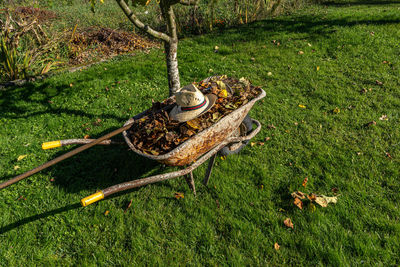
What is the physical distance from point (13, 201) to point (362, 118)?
5.97 m

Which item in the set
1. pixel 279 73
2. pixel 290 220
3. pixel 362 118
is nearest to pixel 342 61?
pixel 279 73

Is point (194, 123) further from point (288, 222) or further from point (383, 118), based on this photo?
point (383, 118)

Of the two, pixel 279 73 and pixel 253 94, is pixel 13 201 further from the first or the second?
pixel 279 73

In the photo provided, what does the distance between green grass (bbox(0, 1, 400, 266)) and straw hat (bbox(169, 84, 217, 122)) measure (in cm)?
112

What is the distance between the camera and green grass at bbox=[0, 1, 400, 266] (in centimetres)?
263

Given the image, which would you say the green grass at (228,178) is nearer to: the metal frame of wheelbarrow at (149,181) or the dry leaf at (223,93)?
the metal frame of wheelbarrow at (149,181)

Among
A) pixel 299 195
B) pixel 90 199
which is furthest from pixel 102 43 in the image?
pixel 299 195

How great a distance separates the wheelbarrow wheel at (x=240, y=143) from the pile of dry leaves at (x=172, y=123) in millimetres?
538

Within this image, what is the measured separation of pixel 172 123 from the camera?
2.77 meters

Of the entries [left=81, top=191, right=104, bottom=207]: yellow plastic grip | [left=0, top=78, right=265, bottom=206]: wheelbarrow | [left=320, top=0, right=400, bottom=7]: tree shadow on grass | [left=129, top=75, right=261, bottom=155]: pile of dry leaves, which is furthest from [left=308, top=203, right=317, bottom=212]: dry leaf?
[left=320, top=0, right=400, bottom=7]: tree shadow on grass

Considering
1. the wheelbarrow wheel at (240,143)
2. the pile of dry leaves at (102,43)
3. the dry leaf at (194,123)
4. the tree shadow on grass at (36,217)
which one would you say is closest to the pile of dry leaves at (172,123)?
the dry leaf at (194,123)

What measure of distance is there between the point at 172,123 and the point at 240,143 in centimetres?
143

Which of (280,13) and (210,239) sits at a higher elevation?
(280,13)

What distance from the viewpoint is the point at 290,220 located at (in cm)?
281
